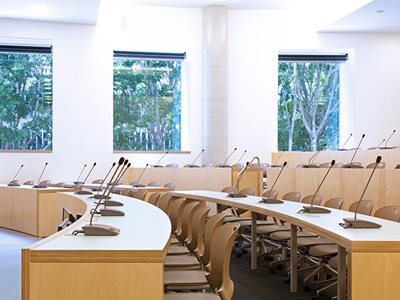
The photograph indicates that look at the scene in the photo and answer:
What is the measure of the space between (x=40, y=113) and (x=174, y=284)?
10.7 metres

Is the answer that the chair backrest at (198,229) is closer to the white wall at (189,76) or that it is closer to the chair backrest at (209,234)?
the chair backrest at (209,234)

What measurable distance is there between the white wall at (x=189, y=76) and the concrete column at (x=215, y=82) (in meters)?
0.31

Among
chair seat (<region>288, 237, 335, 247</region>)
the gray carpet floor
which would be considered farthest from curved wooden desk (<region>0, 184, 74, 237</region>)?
chair seat (<region>288, 237, 335, 247</region>)

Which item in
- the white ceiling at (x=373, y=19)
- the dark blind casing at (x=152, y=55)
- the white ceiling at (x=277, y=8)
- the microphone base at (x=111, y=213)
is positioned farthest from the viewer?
the dark blind casing at (x=152, y=55)

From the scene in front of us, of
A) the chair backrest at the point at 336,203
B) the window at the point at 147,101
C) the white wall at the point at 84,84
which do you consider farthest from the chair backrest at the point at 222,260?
the window at the point at 147,101

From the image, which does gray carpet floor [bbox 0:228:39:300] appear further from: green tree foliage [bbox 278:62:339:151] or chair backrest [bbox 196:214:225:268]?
green tree foliage [bbox 278:62:339:151]

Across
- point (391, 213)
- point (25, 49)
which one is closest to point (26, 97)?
point (25, 49)

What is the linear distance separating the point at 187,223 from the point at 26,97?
9.47 metres

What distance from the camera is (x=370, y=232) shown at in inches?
143

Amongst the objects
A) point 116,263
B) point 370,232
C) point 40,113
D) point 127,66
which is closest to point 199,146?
point 127,66

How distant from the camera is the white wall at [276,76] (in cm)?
1395

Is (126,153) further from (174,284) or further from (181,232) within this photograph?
(174,284)

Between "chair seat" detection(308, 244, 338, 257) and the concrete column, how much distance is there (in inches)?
335

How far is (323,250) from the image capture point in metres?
4.92
